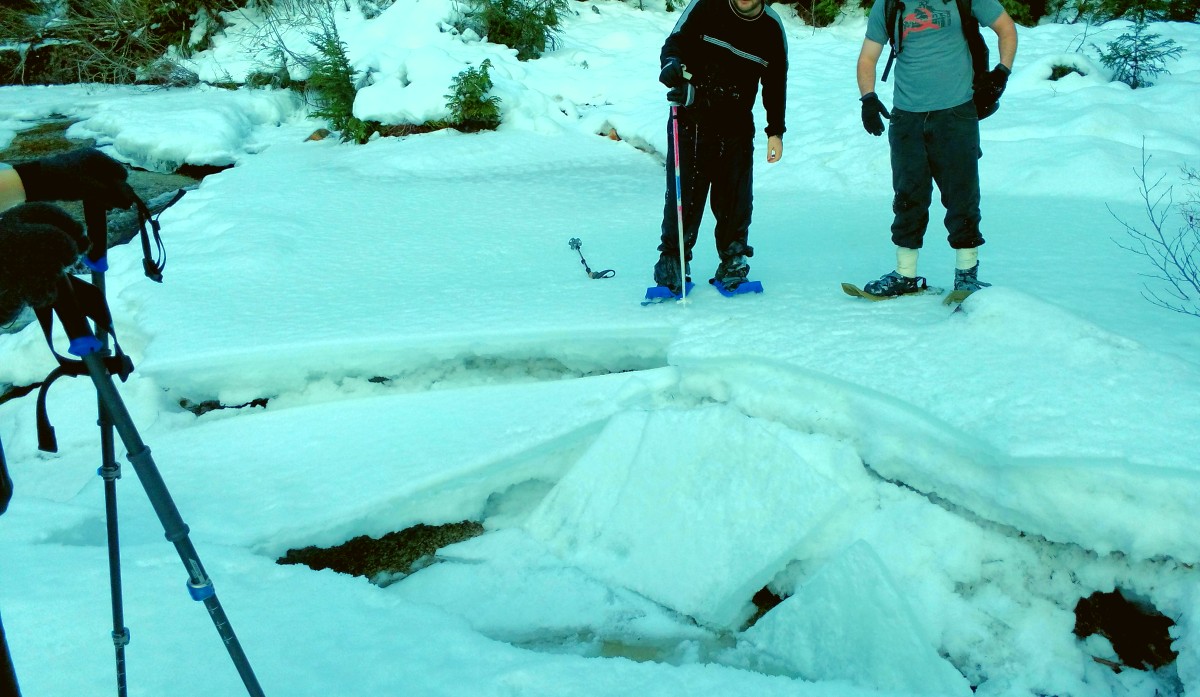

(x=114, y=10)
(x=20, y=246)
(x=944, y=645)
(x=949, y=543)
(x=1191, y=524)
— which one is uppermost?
(x=114, y=10)

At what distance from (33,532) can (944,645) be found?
2.96 metres

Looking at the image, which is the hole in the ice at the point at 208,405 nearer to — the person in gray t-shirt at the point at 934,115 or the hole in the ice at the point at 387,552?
the hole in the ice at the point at 387,552

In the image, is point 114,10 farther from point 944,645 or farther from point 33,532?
point 944,645

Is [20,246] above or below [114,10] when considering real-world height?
below

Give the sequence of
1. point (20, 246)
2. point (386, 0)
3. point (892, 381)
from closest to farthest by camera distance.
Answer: point (20, 246), point (892, 381), point (386, 0)

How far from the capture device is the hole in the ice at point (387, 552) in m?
2.80

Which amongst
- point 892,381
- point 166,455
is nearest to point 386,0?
point 166,455

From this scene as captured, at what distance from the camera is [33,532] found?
262 centimetres

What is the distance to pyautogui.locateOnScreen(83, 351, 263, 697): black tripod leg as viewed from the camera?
4.75 feet

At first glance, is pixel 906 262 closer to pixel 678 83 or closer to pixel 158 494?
pixel 678 83

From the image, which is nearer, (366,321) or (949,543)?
(949,543)

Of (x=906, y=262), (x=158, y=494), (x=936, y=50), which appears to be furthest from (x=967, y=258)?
(x=158, y=494)

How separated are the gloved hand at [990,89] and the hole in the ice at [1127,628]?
85.2 inches

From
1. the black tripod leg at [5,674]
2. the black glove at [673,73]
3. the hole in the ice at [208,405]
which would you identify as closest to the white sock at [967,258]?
the black glove at [673,73]
